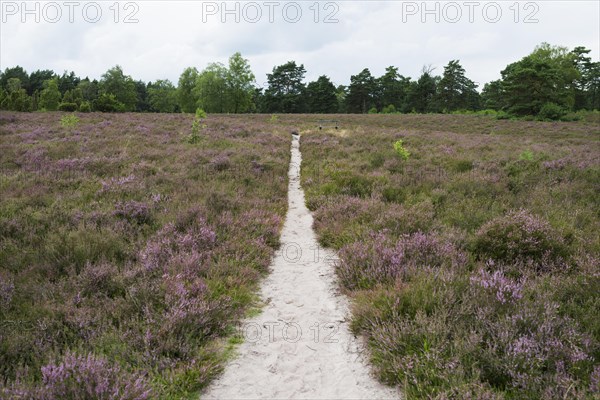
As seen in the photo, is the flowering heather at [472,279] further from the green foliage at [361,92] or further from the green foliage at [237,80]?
the green foliage at [361,92]

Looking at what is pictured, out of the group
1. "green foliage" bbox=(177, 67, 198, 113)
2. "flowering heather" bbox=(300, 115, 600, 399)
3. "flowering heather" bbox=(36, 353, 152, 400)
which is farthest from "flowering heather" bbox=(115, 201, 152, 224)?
"green foliage" bbox=(177, 67, 198, 113)

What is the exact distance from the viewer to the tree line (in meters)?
44.8

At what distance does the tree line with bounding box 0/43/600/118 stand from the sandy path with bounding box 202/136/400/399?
43682mm

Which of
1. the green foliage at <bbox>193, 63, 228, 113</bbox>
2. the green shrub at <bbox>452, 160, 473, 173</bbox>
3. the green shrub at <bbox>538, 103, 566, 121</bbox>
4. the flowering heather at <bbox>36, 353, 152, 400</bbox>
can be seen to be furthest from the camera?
the green foliage at <bbox>193, 63, 228, 113</bbox>

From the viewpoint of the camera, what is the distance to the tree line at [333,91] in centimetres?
4484

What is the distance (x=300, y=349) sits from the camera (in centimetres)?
405

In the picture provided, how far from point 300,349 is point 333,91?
8768 centimetres

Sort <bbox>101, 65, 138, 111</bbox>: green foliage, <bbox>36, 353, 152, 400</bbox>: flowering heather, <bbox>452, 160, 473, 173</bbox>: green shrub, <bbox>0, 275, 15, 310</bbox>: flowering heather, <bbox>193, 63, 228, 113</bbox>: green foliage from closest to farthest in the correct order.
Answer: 1. <bbox>36, 353, 152, 400</bbox>: flowering heather
2. <bbox>0, 275, 15, 310</bbox>: flowering heather
3. <bbox>452, 160, 473, 173</bbox>: green shrub
4. <bbox>193, 63, 228, 113</bbox>: green foliage
5. <bbox>101, 65, 138, 111</bbox>: green foliage

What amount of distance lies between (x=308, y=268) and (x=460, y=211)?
422 centimetres

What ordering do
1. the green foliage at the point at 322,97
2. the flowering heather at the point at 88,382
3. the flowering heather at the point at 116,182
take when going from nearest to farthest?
the flowering heather at the point at 88,382
the flowering heather at the point at 116,182
the green foliage at the point at 322,97

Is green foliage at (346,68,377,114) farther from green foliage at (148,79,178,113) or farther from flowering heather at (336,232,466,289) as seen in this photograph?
flowering heather at (336,232,466,289)

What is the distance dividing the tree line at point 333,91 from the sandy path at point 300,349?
4368 centimetres

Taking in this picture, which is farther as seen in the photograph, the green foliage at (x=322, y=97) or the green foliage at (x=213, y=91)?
the green foliage at (x=322, y=97)

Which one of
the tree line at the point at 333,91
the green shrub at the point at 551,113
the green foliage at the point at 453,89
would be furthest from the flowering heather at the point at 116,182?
the green foliage at the point at 453,89
